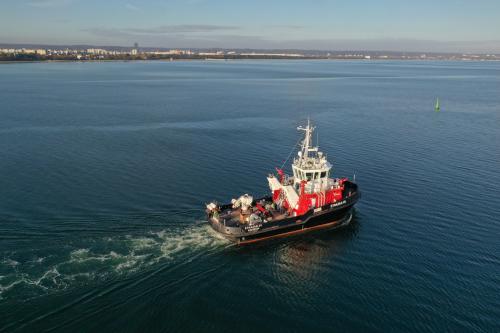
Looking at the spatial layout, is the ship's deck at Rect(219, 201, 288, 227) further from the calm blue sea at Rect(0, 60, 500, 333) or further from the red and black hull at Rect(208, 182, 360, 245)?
the calm blue sea at Rect(0, 60, 500, 333)

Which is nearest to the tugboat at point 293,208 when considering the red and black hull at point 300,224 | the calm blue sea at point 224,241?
the red and black hull at point 300,224

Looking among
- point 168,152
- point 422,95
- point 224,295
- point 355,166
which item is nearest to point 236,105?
point 168,152

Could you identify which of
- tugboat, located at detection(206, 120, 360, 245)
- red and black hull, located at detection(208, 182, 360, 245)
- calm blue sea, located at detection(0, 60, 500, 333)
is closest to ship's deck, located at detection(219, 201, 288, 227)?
tugboat, located at detection(206, 120, 360, 245)

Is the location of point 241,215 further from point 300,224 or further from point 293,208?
point 300,224

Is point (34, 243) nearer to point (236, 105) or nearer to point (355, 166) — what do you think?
point (355, 166)

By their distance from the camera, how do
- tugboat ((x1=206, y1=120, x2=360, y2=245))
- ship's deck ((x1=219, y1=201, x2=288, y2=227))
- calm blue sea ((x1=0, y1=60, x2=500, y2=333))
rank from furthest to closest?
1. ship's deck ((x1=219, y1=201, x2=288, y2=227))
2. tugboat ((x1=206, y1=120, x2=360, y2=245))
3. calm blue sea ((x1=0, y1=60, x2=500, y2=333))

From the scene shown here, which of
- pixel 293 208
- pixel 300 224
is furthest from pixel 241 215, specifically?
pixel 300 224
